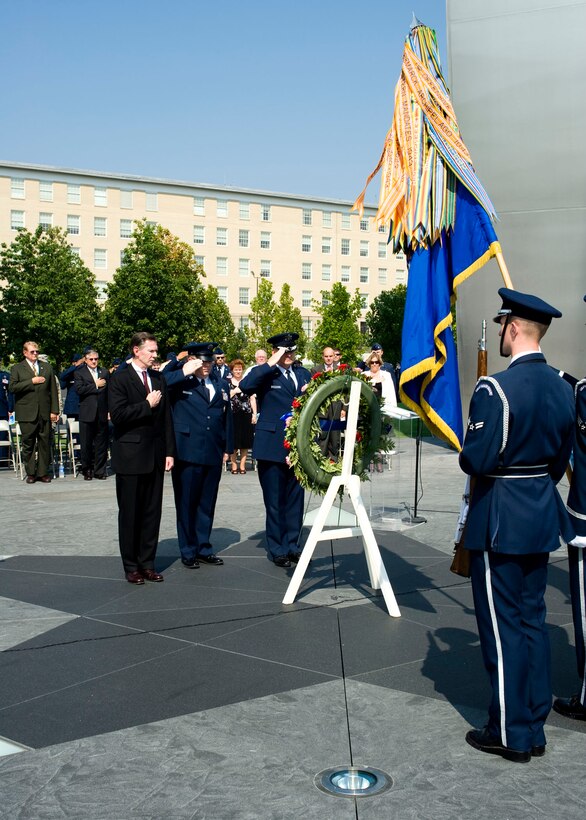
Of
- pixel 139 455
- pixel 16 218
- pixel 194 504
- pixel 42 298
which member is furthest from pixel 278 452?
pixel 16 218

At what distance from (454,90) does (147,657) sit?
10931 millimetres

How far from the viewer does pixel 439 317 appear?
6.36m

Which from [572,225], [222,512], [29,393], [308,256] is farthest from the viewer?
[308,256]

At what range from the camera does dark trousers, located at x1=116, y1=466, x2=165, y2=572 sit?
7555mm

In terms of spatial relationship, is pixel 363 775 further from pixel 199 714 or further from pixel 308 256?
pixel 308 256

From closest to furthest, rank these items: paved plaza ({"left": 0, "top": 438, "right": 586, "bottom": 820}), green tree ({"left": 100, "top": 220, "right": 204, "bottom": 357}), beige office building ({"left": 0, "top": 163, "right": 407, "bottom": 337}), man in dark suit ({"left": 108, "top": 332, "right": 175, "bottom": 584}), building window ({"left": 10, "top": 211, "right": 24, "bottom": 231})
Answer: paved plaza ({"left": 0, "top": 438, "right": 586, "bottom": 820}), man in dark suit ({"left": 108, "top": 332, "right": 175, "bottom": 584}), green tree ({"left": 100, "top": 220, "right": 204, "bottom": 357}), building window ({"left": 10, "top": 211, "right": 24, "bottom": 231}), beige office building ({"left": 0, "top": 163, "right": 407, "bottom": 337})

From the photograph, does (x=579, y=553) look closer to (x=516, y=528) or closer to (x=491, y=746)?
(x=516, y=528)

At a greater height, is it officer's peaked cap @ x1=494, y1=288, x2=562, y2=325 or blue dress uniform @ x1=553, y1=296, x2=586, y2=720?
officer's peaked cap @ x1=494, y1=288, x2=562, y2=325

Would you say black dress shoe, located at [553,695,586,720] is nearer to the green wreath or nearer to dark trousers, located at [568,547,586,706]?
dark trousers, located at [568,547,586,706]

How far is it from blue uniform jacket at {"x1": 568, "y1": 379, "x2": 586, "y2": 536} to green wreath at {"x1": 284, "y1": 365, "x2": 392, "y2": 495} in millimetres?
2480

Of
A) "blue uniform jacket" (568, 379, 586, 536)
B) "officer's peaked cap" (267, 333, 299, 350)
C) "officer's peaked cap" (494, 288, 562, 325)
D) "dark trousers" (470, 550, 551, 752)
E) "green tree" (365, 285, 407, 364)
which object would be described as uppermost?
"green tree" (365, 285, 407, 364)

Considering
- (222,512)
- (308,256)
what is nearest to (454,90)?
(222,512)

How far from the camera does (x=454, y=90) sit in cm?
1354

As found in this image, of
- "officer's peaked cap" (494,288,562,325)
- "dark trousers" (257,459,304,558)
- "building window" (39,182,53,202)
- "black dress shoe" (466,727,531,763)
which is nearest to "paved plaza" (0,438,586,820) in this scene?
"black dress shoe" (466,727,531,763)
